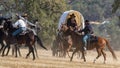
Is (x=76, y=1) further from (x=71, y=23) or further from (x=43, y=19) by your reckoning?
(x=71, y=23)

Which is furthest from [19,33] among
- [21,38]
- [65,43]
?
[65,43]

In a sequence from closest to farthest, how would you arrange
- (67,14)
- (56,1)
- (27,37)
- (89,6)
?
(27,37), (67,14), (56,1), (89,6)

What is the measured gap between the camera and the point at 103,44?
30.9 metres

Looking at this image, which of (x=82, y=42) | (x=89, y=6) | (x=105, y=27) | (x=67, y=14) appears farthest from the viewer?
(x=89, y=6)

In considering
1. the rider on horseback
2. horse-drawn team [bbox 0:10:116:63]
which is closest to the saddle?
horse-drawn team [bbox 0:10:116:63]

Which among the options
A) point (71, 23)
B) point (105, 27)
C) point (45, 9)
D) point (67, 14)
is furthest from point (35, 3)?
point (105, 27)

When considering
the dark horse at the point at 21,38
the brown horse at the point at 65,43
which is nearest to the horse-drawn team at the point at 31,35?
the dark horse at the point at 21,38

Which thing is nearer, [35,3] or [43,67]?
[43,67]

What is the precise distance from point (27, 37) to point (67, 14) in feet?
37.3

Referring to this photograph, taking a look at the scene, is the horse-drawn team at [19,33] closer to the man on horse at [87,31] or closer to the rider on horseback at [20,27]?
the rider on horseback at [20,27]

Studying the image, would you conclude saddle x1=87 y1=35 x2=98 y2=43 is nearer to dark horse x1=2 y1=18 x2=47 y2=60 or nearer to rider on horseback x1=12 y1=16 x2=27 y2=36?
dark horse x1=2 y1=18 x2=47 y2=60

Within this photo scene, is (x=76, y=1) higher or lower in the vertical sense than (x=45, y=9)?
lower

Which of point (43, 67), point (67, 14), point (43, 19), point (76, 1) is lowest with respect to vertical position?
point (76, 1)

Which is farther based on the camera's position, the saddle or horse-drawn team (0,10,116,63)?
the saddle
